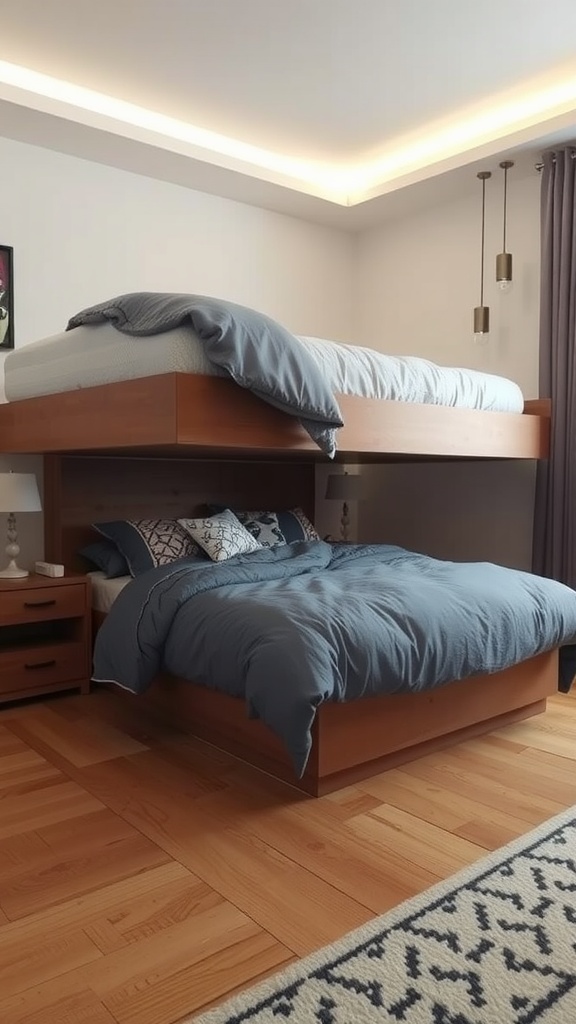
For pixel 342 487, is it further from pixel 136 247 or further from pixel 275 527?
pixel 136 247

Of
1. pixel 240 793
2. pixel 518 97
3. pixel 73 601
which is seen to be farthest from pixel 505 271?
pixel 240 793

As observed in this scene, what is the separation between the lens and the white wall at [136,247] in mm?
3611

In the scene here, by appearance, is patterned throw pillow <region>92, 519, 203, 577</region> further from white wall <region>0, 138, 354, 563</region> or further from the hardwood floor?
the hardwood floor

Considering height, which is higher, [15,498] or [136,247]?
[136,247]

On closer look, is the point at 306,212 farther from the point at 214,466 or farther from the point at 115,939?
the point at 115,939

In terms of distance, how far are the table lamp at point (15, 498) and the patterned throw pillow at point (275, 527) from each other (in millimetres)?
977

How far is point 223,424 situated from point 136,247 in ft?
6.60

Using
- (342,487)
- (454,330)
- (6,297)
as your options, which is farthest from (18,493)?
(454,330)

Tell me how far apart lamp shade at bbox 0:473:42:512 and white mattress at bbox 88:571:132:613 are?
41cm

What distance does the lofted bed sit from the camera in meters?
2.31

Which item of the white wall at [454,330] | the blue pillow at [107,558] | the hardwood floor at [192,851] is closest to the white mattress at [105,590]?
the blue pillow at [107,558]

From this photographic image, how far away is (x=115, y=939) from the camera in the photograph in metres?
1.58

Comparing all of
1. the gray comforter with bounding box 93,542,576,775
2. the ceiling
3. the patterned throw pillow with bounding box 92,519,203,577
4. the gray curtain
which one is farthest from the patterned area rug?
the ceiling

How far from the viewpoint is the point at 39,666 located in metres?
A: 3.16
